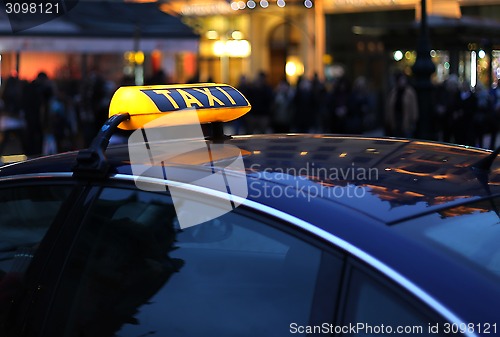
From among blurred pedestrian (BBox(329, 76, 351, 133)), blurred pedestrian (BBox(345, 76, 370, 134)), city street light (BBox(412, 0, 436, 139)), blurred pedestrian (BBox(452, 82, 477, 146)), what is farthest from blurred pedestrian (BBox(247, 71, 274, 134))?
city street light (BBox(412, 0, 436, 139))

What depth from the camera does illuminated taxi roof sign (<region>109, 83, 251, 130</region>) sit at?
244cm

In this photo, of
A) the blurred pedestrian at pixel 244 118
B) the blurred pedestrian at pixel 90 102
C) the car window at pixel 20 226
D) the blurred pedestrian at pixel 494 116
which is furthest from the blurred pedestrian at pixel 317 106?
the car window at pixel 20 226

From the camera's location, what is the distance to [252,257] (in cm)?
200

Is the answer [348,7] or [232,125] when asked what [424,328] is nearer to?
[232,125]

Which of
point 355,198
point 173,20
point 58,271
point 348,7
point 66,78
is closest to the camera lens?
point 355,198

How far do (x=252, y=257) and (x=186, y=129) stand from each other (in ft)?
2.45

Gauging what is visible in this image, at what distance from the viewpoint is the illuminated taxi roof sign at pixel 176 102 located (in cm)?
244

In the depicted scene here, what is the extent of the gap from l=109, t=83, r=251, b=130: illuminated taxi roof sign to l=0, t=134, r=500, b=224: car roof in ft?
0.34

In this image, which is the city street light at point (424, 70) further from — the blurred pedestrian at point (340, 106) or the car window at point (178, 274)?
the car window at point (178, 274)

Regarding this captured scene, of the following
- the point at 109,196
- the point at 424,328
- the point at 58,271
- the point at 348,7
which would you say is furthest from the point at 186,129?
the point at 348,7

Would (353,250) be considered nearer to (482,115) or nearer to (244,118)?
(482,115)

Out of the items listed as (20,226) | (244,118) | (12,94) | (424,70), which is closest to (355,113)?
(244,118)

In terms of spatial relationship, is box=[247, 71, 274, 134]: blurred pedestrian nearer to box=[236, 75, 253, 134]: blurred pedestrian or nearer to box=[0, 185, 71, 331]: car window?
box=[236, 75, 253, 134]: blurred pedestrian

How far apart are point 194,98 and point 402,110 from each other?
37.0 feet
